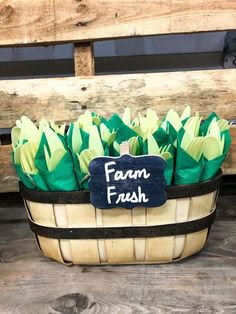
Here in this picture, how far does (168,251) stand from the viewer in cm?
85

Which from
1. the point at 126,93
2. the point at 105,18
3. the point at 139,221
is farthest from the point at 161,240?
the point at 105,18

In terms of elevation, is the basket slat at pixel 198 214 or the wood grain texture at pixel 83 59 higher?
the wood grain texture at pixel 83 59

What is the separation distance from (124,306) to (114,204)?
18cm

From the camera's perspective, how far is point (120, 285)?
812 mm

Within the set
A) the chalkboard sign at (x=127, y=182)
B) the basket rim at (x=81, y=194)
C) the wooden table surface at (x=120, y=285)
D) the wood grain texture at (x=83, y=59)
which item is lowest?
the wooden table surface at (x=120, y=285)

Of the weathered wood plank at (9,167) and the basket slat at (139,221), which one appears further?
the weathered wood plank at (9,167)

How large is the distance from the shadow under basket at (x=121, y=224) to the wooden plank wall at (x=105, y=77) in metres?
0.32

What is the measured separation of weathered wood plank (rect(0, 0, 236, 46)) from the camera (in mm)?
1050

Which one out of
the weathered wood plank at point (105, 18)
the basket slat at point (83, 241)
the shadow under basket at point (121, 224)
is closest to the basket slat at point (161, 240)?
the shadow under basket at point (121, 224)

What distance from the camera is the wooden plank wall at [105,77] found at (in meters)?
1.05

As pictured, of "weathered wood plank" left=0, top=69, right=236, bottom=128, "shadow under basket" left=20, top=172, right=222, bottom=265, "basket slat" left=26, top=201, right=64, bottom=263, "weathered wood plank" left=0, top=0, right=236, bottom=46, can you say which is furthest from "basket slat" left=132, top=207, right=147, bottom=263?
"weathered wood plank" left=0, top=0, right=236, bottom=46

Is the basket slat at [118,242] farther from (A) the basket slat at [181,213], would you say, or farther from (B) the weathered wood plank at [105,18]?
(B) the weathered wood plank at [105,18]

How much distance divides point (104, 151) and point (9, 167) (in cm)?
44

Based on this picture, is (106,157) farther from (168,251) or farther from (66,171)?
(168,251)
